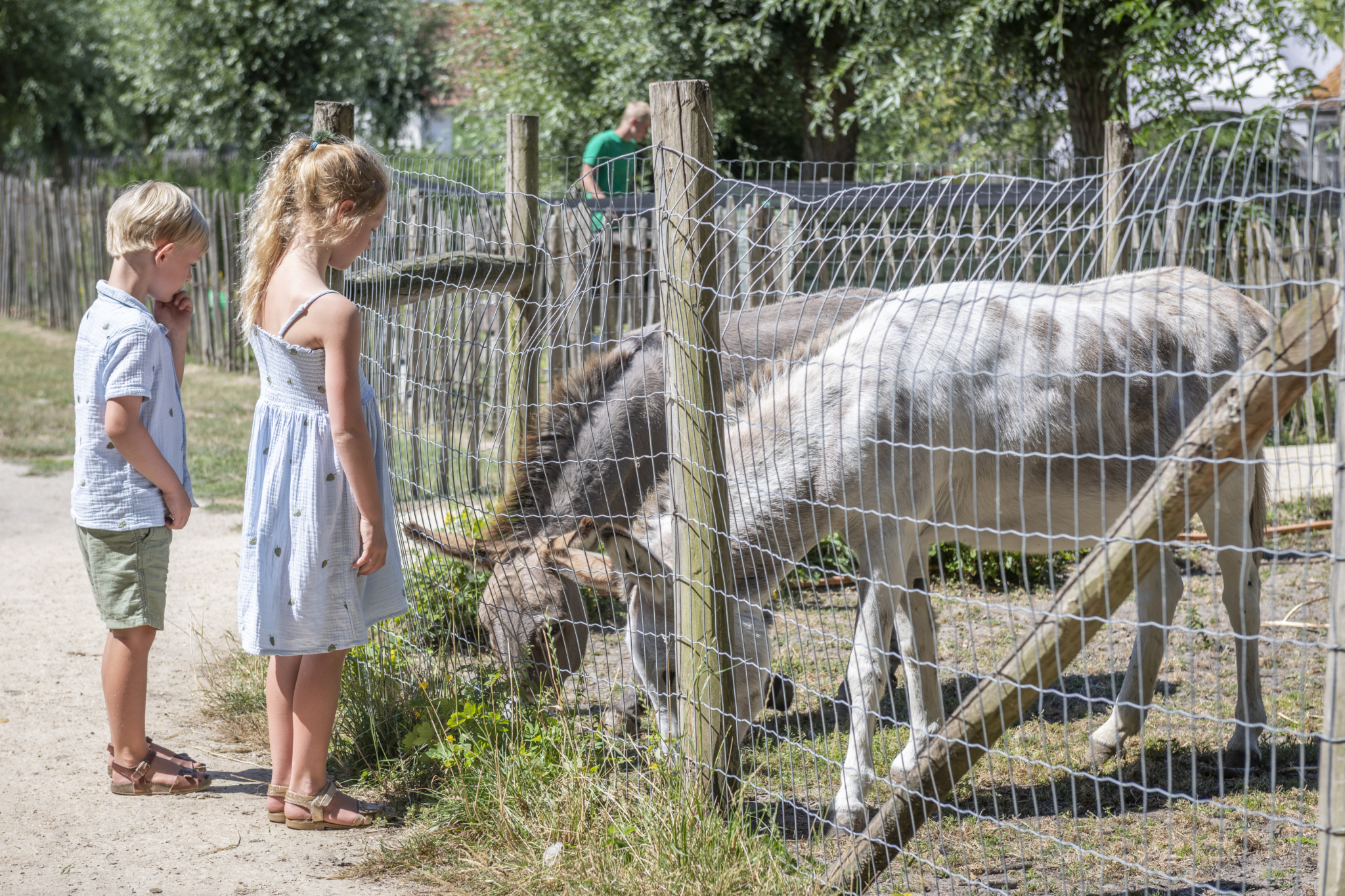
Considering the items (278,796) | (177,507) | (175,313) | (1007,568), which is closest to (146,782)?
(278,796)

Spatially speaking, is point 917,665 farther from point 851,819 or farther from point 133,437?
point 133,437

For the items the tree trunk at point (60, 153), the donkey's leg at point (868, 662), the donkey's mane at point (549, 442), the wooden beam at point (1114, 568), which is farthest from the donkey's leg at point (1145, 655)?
the tree trunk at point (60, 153)

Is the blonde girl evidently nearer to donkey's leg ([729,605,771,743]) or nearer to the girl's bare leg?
the girl's bare leg

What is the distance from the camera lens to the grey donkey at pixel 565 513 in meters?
3.77

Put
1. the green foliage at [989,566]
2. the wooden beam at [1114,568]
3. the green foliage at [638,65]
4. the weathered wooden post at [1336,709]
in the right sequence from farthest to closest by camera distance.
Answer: the green foliage at [638,65] → the green foliage at [989,566] → the wooden beam at [1114,568] → the weathered wooden post at [1336,709]

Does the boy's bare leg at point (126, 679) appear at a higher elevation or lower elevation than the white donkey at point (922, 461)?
lower

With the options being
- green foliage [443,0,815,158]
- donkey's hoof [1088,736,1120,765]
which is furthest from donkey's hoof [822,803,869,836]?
green foliage [443,0,815,158]

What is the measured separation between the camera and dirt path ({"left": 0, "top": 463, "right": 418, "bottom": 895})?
10.1 ft

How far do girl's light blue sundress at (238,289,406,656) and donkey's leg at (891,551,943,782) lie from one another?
1570mm

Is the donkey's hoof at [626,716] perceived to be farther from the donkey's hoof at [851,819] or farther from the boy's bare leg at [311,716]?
the boy's bare leg at [311,716]

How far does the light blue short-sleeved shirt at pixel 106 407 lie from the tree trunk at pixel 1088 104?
847 centimetres

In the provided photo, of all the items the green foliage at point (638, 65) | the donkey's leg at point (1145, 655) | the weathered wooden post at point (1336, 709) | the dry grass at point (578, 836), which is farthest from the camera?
the green foliage at point (638, 65)

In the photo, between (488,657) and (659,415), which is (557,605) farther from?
(659,415)

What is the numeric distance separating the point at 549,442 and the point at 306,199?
156cm
